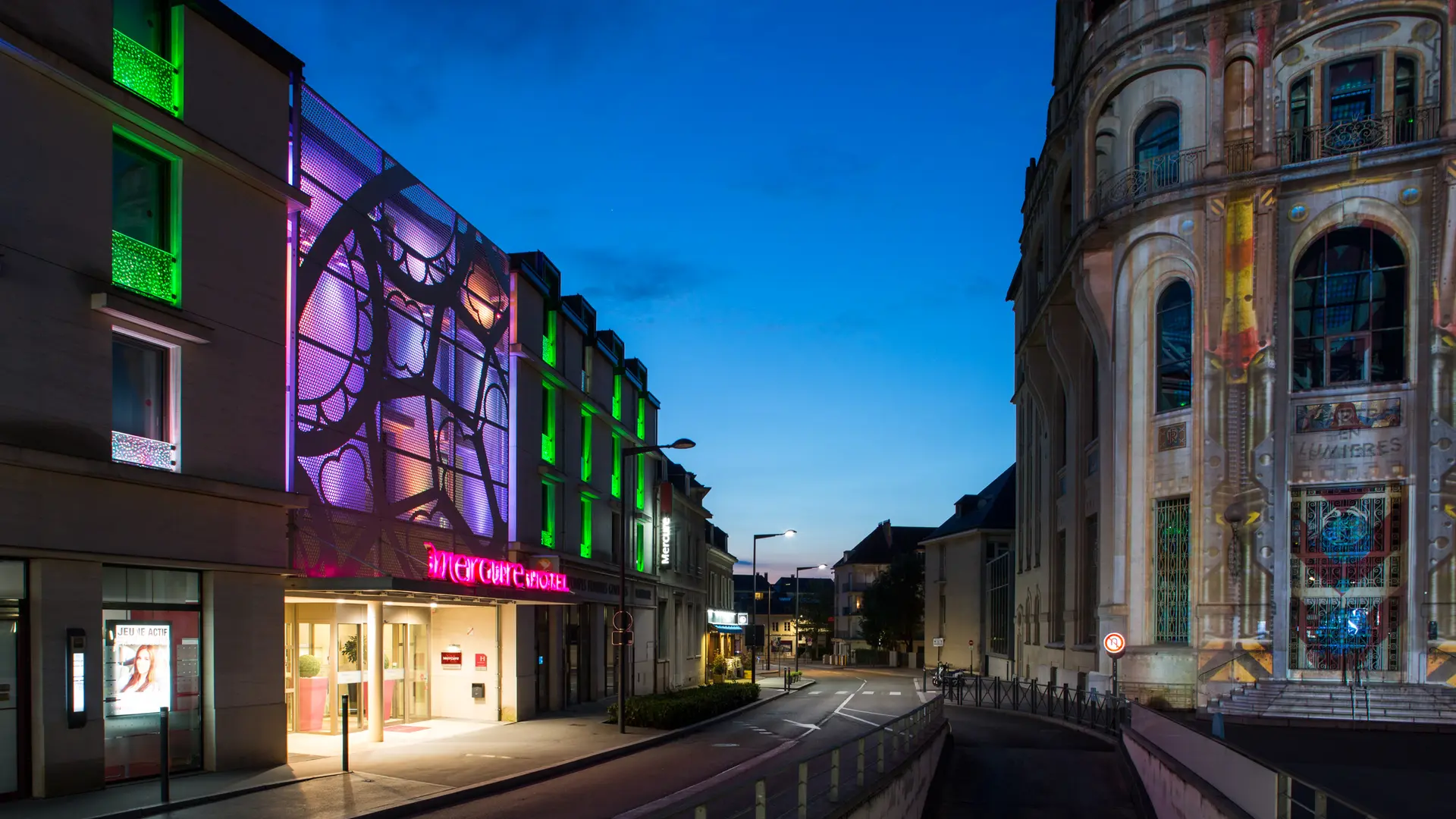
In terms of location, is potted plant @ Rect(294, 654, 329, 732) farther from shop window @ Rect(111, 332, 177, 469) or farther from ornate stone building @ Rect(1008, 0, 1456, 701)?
ornate stone building @ Rect(1008, 0, 1456, 701)

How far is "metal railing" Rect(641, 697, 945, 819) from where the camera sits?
9.09 meters

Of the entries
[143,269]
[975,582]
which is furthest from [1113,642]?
[975,582]

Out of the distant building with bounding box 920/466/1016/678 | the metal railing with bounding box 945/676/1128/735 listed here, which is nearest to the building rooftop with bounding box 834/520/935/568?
the distant building with bounding box 920/466/1016/678

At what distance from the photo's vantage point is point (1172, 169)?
33531 millimetres

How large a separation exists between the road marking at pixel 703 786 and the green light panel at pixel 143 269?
1049 centimetres

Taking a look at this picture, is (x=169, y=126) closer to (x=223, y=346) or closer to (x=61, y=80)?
(x=61, y=80)

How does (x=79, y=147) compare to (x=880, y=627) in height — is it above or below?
above

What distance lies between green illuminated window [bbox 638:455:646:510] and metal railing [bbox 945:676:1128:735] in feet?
50.1

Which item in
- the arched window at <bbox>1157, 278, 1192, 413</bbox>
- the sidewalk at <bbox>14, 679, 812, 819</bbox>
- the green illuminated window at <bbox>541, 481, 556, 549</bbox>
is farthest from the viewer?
the arched window at <bbox>1157, 278, 1192, 413</bbox>

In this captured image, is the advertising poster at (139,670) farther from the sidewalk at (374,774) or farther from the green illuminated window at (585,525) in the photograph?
the green illuminated window at (585,525)

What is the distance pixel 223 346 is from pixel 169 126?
138 inches

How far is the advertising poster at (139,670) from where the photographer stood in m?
15.8

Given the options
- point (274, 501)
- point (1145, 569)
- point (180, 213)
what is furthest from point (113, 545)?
point (1145, 569)

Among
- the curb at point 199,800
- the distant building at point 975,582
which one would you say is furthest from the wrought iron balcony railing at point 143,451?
the distant building at point 975,582
